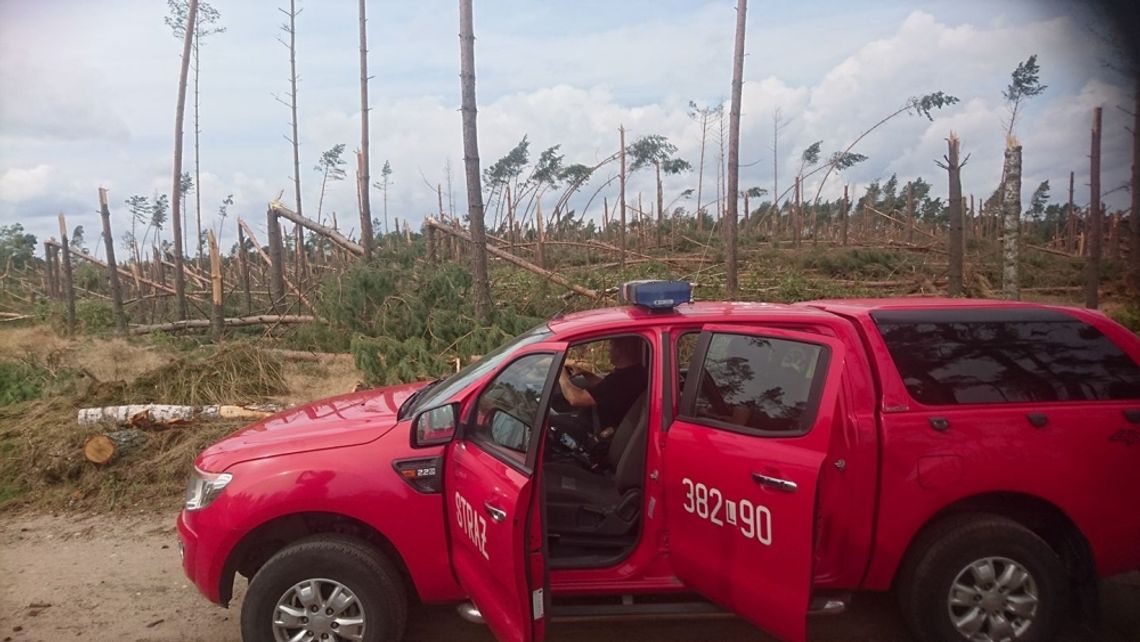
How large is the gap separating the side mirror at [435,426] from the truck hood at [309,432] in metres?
0.17

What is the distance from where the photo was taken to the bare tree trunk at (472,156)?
1091cm

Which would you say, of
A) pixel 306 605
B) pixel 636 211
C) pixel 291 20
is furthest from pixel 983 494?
pixel 291 20

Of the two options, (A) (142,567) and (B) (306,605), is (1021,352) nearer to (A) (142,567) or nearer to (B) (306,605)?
(B) (306,605)

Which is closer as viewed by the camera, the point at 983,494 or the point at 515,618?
the point at 515,618

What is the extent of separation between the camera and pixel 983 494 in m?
3.21

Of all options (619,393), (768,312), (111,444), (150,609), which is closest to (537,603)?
(619,393)

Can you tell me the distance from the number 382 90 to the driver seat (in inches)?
14.6

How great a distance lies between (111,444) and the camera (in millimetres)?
6613

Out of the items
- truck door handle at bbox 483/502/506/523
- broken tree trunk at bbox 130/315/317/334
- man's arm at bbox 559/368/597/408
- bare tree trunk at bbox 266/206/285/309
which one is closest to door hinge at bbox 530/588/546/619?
truck door handle at bbox 483/502/506/523

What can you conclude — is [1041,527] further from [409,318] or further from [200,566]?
[409,318]

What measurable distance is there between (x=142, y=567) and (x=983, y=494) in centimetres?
507

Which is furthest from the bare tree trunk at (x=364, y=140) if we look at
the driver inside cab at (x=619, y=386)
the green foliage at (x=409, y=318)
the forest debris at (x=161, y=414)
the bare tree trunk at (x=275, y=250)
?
the driver inside cab at (x=619, y=386)

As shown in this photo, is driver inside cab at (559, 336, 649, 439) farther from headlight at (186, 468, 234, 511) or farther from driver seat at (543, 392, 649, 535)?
headlight at (186, 468, 234, 511)

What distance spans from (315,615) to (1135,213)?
6833 millimetres
